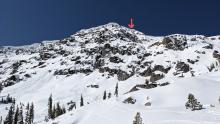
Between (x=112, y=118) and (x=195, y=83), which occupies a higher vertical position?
(x=195, y=83)

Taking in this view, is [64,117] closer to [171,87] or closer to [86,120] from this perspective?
[86,120]

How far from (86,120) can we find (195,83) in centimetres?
4725

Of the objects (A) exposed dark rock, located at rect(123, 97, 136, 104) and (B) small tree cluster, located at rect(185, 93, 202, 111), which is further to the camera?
(A) exposed dark rock, located at rect(123, 97, 136, 104)

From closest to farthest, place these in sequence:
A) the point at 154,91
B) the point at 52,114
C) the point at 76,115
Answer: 1. the point at 76,115
2. the point at 154,91
3. the point at 52,114

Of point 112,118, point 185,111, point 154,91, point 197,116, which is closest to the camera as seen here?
point 197,116

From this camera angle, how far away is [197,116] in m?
75.9

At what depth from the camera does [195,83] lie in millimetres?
128000

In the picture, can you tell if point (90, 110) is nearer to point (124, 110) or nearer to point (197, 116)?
point (124, 110)

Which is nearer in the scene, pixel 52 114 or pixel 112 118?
pixel 112 118

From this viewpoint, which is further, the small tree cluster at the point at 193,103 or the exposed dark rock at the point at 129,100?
the exposed dark rock at the point at 129,100

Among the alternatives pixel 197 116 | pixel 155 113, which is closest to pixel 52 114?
pixel 155 113

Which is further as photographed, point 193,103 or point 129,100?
point 129,100

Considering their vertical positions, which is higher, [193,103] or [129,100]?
[193,103]

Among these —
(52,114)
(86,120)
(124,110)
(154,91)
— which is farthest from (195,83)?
(52,114)
